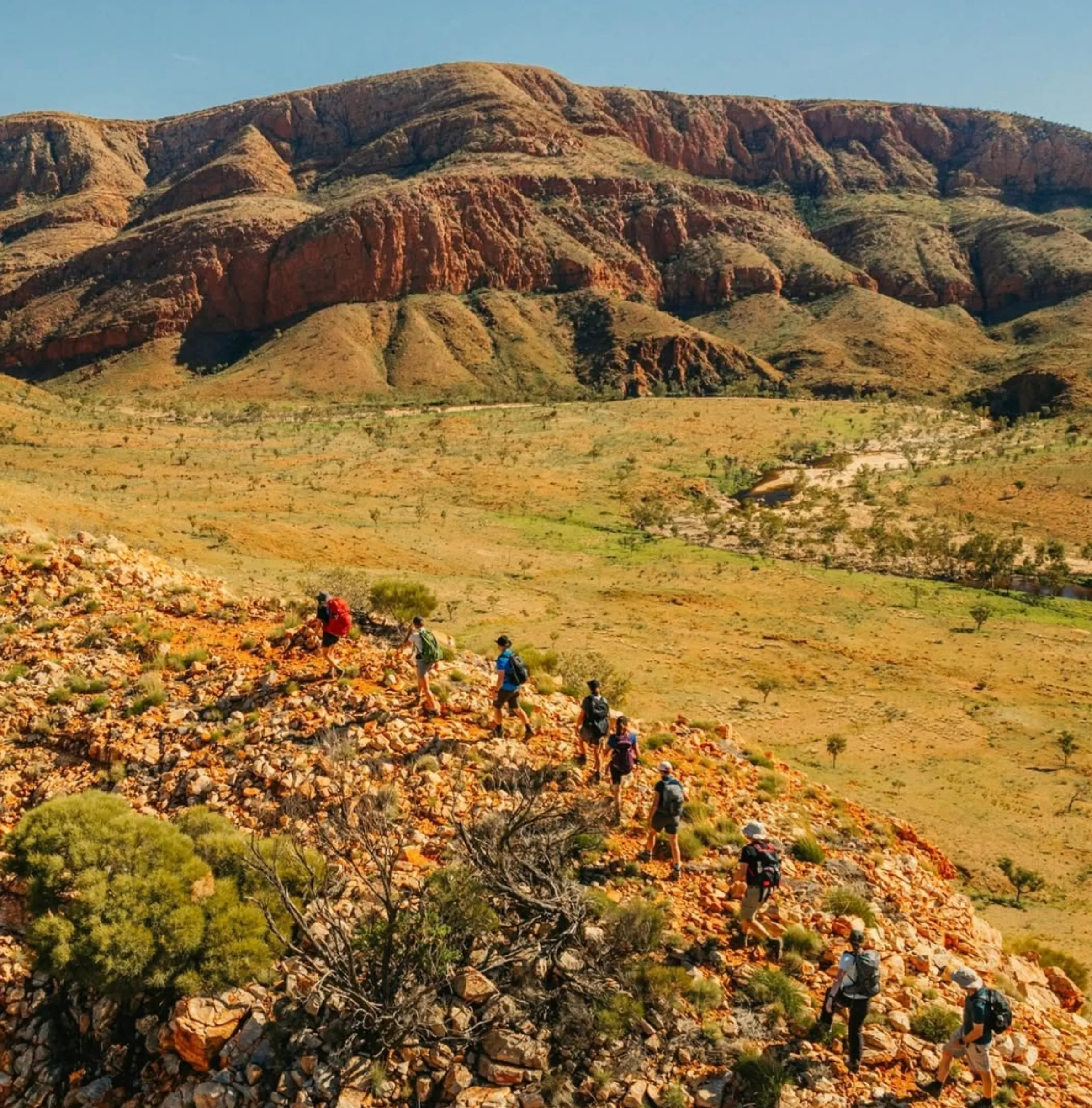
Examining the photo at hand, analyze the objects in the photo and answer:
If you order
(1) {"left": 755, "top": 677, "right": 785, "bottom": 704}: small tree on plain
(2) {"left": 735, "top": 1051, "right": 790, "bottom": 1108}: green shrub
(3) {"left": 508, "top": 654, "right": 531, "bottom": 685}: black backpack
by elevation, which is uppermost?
(3) {"left": 508, "top": 654, "right": 531, "bottom": 685}: black backpack

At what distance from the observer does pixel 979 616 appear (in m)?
32.7

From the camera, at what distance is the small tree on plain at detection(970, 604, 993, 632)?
3256 centimetres

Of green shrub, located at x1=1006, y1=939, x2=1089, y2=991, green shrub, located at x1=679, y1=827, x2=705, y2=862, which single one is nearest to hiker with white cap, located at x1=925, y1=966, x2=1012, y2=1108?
green shrub, located at x1=679, y1=827, x2=705, y2=862

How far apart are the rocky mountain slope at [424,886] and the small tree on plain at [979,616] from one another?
21596mm

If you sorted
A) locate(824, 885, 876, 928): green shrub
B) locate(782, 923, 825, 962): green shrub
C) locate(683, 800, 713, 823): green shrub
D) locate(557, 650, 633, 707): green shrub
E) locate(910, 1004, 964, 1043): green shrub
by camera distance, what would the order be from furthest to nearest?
locate(557, 650, 633, 707): green shrub
locate(683, 800, 713, 823): green shrub
locate(824, 885, 876, 928): green shrub
locate(782, 923, 825, 962): green shrub
locate(910, 1004, 964, 1043): green shrub

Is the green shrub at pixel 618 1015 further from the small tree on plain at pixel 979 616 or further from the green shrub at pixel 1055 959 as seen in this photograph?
the small tree on plain at pixel 979 616

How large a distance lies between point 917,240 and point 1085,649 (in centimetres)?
14122

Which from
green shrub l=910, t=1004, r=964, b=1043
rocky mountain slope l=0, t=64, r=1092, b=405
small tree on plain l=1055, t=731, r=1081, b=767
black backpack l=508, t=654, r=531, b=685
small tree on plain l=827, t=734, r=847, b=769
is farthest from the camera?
rocky mountain slope l=0, t=64, r=1092, b=405

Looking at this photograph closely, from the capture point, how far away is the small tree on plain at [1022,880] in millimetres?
14984

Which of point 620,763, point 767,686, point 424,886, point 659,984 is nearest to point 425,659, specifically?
point 620,763

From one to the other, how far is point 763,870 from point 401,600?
13146 millimetres

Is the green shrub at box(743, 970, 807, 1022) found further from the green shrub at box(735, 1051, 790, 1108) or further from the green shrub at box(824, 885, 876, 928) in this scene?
the green shrub at box(824, 885, 876, 928)

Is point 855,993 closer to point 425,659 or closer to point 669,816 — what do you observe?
point 669,816

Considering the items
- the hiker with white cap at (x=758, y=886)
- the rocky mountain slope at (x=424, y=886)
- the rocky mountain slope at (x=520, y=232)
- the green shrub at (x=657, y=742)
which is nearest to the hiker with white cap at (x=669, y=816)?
the rocky mountain slope at (x=424, y=886)
